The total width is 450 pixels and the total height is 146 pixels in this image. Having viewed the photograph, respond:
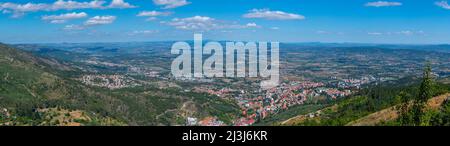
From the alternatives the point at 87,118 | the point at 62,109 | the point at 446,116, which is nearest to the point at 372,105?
the point at 446,116

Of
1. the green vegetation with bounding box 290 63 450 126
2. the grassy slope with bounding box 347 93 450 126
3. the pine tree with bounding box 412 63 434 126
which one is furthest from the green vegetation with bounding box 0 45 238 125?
the pine tree with bounding box 412 63 434 126

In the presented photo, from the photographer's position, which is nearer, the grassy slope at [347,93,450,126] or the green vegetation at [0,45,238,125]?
the grassy slope at [347,93,450,126]

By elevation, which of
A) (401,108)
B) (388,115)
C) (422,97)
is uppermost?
(422,97)

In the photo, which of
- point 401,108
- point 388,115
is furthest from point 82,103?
point 401,108

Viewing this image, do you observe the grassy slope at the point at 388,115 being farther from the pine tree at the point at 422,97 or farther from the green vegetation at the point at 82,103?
the green vegetation at the point at 82,103

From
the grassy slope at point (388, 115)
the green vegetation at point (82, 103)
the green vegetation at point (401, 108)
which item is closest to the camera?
the green vegetation at point (401, 108)

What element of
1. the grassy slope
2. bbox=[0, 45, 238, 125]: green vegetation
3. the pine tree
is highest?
the pine tree

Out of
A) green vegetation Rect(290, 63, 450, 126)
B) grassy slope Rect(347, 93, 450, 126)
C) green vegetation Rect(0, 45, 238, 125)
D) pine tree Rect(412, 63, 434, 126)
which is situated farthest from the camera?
green vegetation Rect(0, 45, 238, 125)

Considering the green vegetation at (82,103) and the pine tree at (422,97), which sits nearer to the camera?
the pine tree at (422,97)

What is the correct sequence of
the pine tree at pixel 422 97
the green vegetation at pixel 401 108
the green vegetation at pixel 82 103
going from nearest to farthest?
the pine tree at pixel 422 97, the green vegetation at pixel 401 108, the green vegetation at pixel 82 103

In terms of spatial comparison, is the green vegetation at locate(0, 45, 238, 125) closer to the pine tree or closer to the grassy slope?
the grassy slope

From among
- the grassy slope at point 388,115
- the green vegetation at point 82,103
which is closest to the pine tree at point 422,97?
the grassy slope at point 388,115

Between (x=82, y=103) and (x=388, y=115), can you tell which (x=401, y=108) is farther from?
(x=82, y=103)
